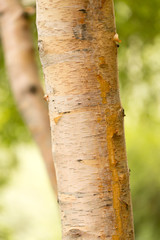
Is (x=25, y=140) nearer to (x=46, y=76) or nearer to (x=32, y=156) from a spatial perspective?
(x=46, y=76)

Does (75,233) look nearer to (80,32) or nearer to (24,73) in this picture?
(80,32)

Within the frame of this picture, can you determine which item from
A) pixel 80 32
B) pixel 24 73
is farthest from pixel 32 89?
pixel 80 32

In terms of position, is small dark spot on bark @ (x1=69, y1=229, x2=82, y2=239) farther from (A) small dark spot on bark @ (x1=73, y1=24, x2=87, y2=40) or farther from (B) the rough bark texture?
(B) the rough bark texture

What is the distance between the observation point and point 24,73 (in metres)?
2.62

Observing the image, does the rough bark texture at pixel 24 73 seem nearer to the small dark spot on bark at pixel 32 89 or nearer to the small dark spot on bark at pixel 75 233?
the small dark spot on bark at pixel 32 89

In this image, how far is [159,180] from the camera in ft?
25.8

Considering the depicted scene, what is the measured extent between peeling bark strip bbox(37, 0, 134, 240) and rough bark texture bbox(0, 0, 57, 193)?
5.43 feet

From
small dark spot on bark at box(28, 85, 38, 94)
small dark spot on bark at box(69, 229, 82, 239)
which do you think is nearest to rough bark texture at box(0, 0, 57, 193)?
small dark spot on bark at box(28, 85, 38, 94)

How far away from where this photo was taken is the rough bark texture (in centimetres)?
259

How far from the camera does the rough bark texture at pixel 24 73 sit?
8.49ft

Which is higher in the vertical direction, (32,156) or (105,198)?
(105,198)

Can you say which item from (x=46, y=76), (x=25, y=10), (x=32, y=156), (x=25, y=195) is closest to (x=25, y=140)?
(x=25, y=10)

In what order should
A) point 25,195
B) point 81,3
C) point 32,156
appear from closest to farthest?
point 81,3 → point 25,195 → point 32,156

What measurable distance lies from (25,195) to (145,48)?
7.58 meters
